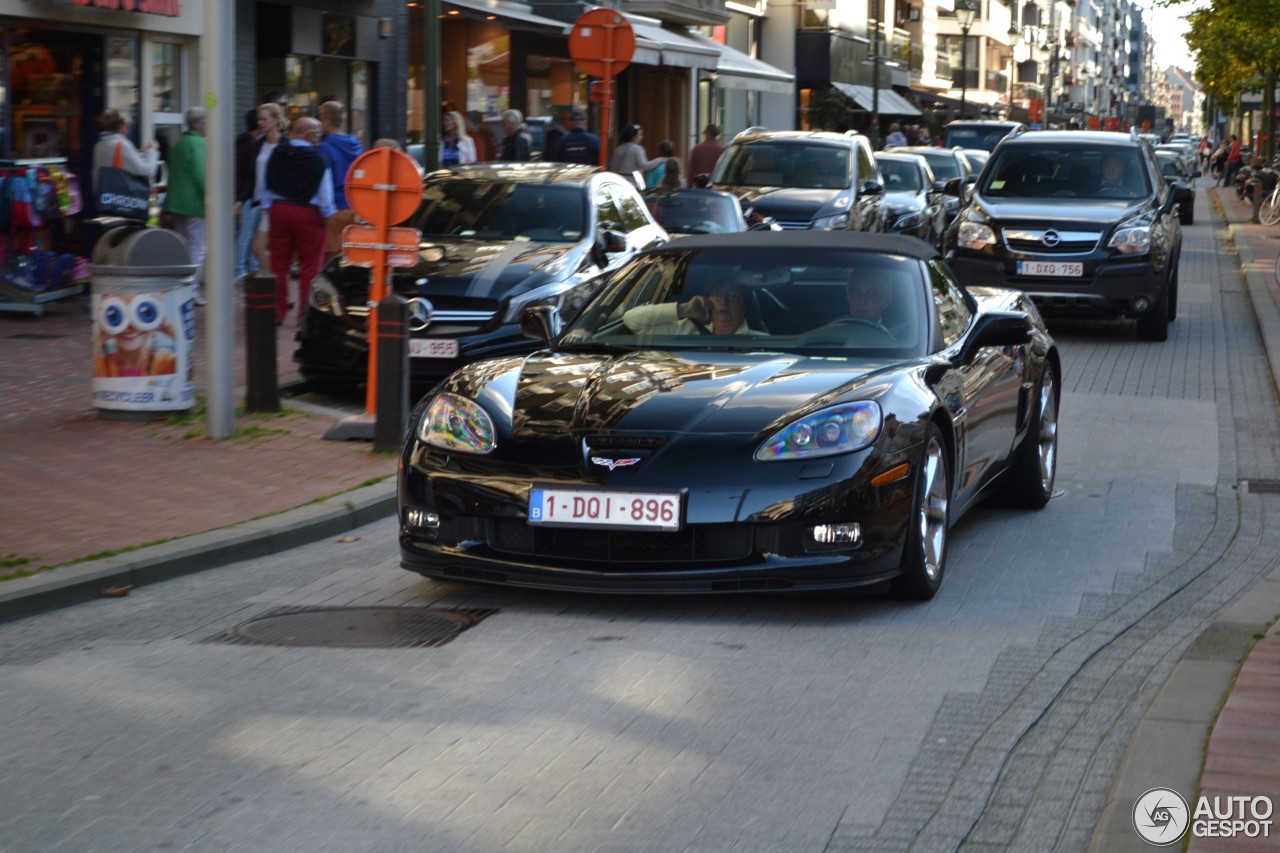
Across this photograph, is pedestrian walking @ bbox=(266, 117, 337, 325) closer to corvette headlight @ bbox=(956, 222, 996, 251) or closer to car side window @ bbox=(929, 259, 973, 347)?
corvette headlight @ bbox=(956, 222, 996, 251)

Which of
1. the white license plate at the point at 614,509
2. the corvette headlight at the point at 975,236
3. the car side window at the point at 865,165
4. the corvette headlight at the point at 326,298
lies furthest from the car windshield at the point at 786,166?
the white license plate at the point at 614,509

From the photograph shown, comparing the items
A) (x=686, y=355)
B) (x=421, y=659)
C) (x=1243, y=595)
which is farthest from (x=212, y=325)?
(x=1243, y=595)

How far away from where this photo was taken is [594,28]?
19547mm

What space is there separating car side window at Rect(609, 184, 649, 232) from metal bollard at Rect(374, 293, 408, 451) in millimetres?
4006

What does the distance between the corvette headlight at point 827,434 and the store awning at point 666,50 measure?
81.6 feet

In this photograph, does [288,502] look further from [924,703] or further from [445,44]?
[445,44]

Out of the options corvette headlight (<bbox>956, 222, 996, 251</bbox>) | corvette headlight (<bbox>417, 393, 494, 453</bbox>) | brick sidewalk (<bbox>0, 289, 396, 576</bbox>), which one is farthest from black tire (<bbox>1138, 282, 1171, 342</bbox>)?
corvette headlight (<bbox>417, 393, 494, 453</bbox>)

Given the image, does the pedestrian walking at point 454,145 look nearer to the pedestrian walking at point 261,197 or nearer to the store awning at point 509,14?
the pedestrian walking at point 261,197

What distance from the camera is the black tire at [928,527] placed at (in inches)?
266

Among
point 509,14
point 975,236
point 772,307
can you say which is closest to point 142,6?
point 975,236

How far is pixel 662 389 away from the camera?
688 centimetres

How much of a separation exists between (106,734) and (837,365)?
3.20m

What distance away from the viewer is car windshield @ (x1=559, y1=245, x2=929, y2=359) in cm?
759

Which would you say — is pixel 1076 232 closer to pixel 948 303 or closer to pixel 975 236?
pixel 975 236
